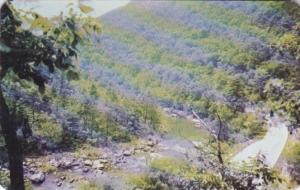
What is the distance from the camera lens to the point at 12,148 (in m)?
2.38

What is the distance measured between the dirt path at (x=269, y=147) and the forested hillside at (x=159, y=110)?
15 mm

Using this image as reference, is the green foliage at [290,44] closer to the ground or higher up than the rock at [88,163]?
higher up

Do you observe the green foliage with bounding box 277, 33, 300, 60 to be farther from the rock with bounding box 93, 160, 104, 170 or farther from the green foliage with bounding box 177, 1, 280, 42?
the rock with bounding box 93, 160, 104, 170

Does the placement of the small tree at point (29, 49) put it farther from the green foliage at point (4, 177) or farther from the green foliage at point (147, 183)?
the green foliage at point (147, 183)

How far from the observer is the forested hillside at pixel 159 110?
2348 mm

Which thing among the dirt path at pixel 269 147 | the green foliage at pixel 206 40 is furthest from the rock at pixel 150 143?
the green foliage at pixel 206 40

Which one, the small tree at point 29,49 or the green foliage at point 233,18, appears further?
the green foliage at point 233,18

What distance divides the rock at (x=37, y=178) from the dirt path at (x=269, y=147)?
48 centimetres

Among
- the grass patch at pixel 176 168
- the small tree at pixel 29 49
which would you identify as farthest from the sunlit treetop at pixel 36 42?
the grass patch at pixel 176 168

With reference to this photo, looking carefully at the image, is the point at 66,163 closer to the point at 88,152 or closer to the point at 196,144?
the point at 88,152

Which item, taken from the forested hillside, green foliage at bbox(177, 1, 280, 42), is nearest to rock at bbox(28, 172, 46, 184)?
the forested hillside

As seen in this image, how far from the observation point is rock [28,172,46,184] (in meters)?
2.34

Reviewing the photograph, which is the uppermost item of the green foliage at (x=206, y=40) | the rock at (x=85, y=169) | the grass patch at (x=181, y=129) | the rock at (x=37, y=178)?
the green foliage at (x=206, y=40)

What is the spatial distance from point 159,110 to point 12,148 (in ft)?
1.28
